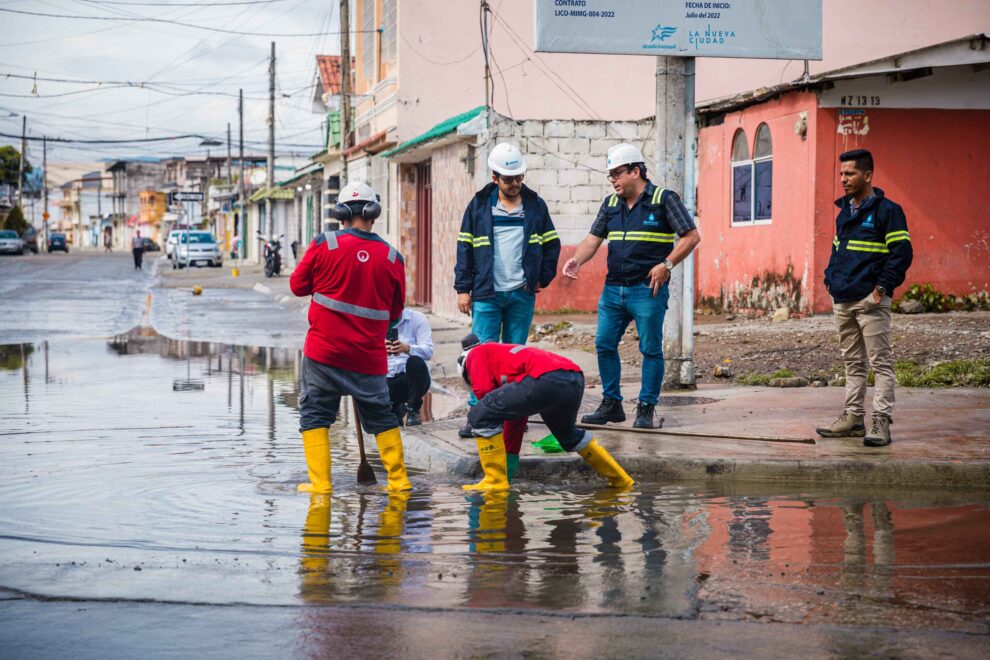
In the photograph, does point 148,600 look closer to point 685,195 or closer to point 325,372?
point 325,372

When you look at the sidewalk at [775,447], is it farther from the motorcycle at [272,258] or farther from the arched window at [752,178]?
the motorcycle at [272,258]

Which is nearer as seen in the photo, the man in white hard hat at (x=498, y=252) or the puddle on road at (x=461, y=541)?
the puddle on road at (x=461, y=541)

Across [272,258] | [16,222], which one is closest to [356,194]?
[272,258]

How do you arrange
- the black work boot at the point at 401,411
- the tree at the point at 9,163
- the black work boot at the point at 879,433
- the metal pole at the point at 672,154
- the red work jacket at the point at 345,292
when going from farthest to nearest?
the tree at the point at 9,163, the metal pole at the point at 672,154, the black work boot at the point at 401,411, the black work boot at the point at 879,433, the red work jacket at the point at 345,292

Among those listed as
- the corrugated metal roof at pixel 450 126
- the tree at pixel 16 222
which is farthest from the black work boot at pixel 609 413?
the tree at pixel 16 222

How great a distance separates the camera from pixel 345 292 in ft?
23.2

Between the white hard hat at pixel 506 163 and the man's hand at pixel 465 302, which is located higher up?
the white hard hat at pixel 506 163

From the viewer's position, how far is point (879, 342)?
8008mm

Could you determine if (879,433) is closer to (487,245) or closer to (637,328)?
(637,328)

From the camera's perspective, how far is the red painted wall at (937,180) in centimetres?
1789

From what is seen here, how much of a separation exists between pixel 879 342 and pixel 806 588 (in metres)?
3.44

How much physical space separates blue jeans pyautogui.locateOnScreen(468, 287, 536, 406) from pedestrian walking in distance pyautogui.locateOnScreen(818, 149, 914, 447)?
2.05 metres

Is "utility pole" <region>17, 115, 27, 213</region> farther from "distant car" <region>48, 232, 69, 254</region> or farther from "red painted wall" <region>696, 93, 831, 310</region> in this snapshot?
"red painted wall" <region>696, 93, 831, 310</region>

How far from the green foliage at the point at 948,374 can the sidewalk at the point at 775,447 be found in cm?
54
